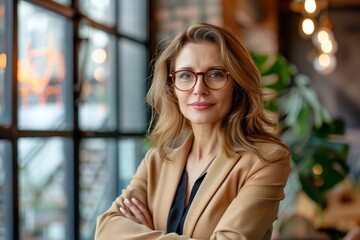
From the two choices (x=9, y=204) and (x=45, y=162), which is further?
(x=45, y=162)

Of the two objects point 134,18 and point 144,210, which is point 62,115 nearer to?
point 134,18

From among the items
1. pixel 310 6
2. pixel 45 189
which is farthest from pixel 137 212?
pixel 310 6

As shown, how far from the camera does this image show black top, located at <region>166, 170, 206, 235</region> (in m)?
1.41

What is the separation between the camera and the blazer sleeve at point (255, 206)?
1.28m

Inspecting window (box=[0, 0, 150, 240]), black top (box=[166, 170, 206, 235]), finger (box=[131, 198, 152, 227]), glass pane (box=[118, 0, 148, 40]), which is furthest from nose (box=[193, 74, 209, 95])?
glass pane (box=[118, 0, 148, 40])

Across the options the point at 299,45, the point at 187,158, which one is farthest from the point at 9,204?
the point at 299,45

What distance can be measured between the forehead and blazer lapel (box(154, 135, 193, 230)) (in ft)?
0.82

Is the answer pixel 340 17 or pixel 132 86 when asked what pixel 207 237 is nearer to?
pixel 132 86

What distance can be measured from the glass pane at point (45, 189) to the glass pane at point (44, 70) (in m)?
0.12

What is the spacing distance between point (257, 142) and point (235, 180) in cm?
12

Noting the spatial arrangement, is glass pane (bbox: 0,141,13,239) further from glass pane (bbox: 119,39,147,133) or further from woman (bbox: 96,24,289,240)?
glass pane (bbox: 119,39,147,133)

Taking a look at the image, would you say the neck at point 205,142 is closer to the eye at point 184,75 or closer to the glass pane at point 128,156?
the eye at point 184,75

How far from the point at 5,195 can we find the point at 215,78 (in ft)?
4.16

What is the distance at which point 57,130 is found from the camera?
2.71 metres
